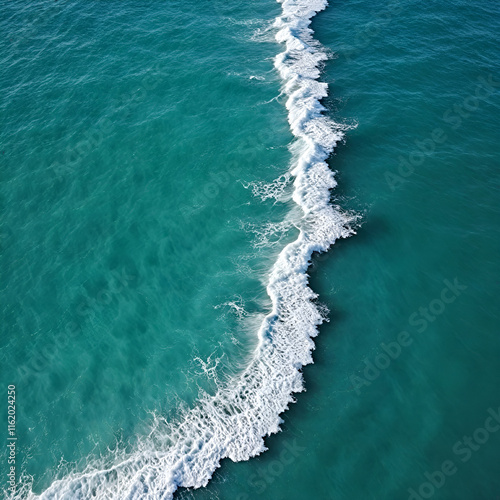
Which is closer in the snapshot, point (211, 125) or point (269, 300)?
point (269, 300)

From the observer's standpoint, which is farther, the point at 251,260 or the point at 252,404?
the point at 251,260

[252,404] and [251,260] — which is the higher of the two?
[251,260]

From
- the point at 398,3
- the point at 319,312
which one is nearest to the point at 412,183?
the point at 319,312

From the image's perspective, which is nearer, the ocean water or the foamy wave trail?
the foamy wave trail

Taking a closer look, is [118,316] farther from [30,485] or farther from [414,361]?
[414,361]
